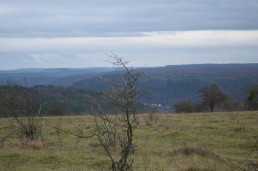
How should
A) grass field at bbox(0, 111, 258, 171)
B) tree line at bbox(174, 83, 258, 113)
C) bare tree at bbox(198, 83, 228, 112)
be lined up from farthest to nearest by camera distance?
bare tree at bbox(198, 83, 228, 112)
tree line at bbox(174, 83, 258, 113)
grass field at bbox(0, 111, 258, 171)

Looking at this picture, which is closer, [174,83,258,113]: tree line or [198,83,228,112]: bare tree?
[174,83,258,113]: tree line

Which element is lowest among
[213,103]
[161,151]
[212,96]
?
[213,103]

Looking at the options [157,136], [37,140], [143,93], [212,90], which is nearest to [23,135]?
[37,140]

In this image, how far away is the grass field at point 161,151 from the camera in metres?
10.5

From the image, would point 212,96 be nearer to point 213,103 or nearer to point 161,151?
point 213,103

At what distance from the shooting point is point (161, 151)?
12.8 m

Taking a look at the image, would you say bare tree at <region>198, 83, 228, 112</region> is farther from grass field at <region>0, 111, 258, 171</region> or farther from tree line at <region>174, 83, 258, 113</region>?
grass field at <region>0, 111, 258, 171</region>

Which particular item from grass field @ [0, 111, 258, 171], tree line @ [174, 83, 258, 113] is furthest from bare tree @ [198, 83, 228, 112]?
grass field @ [0, 111, 258, 171]

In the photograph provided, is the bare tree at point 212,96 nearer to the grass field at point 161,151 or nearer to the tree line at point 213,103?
the tree line at point 213,103

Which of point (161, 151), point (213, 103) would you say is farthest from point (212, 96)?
point (161, 151)

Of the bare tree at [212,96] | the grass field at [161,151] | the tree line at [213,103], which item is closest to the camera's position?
the grass field at [161,151]

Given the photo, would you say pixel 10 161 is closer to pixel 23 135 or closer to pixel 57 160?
pixel 57 160

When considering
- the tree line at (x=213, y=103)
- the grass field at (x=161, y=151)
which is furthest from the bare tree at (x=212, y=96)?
the grass field at (x=161, y=151)

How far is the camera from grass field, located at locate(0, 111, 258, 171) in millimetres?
10508
